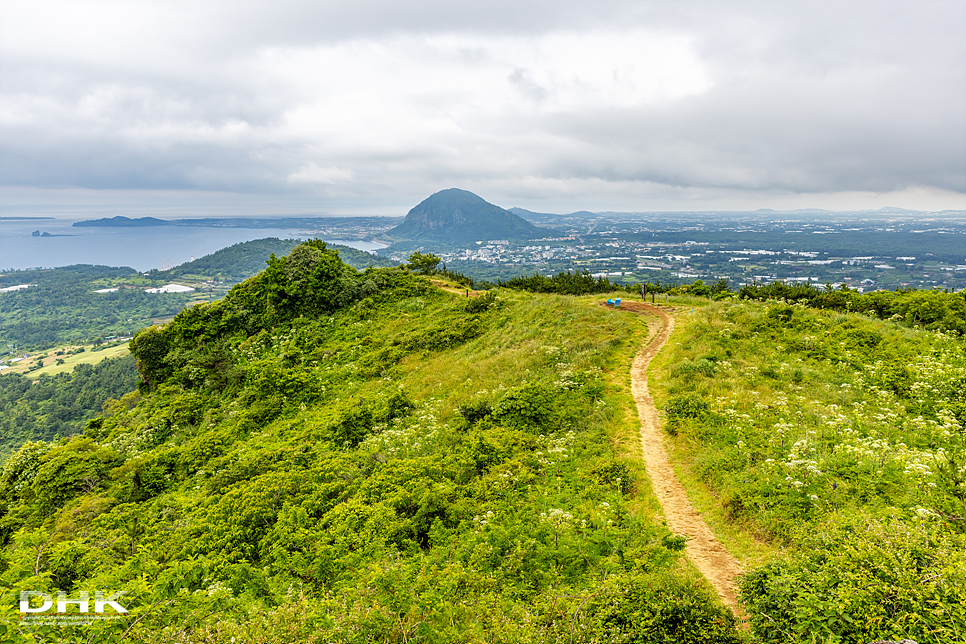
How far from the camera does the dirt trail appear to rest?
21.9 feet

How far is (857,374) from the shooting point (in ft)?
44.4

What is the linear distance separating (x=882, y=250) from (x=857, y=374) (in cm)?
24063

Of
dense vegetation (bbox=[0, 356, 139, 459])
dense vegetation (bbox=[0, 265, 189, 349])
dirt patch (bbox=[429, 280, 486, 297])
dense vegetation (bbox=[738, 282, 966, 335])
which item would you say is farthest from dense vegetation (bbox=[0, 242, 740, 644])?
dense vegetation (bbox=[0, 265, 189, 349])

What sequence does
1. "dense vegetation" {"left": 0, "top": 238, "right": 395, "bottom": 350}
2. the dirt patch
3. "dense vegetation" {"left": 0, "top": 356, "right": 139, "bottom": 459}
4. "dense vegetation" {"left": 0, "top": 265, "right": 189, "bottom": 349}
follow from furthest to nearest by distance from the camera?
"dense vegetation" {"left": 0, "top": 238, "right": 395, "bottom": 350} → "dense vegetation" {"left": 0, "top": 265, "right": 189, "bottom": 349} → "dense vegetation" {"left": 0, "top": 356, "right": 139, "bottom": 459} → the dirt patch

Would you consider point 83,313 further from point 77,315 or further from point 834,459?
point 834,459

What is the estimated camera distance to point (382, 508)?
28.8ft

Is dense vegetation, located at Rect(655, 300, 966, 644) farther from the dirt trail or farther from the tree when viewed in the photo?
the tree

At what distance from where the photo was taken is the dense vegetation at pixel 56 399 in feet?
214

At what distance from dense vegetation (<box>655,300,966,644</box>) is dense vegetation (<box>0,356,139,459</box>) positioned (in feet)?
250

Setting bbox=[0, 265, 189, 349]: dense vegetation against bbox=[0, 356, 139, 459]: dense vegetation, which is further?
bbox=[0, 265, 189, 349]: dense vegetation

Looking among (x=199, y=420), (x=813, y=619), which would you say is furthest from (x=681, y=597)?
(x=199, y=420)

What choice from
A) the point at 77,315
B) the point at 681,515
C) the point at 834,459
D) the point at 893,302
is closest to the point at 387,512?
the point at 681,515

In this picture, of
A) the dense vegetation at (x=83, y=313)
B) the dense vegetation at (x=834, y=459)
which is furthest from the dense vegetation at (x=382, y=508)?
the dense vegetation at (x=83, y=313)

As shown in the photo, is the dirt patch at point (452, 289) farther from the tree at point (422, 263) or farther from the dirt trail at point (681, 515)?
the dirt trail at point (681, 515)
